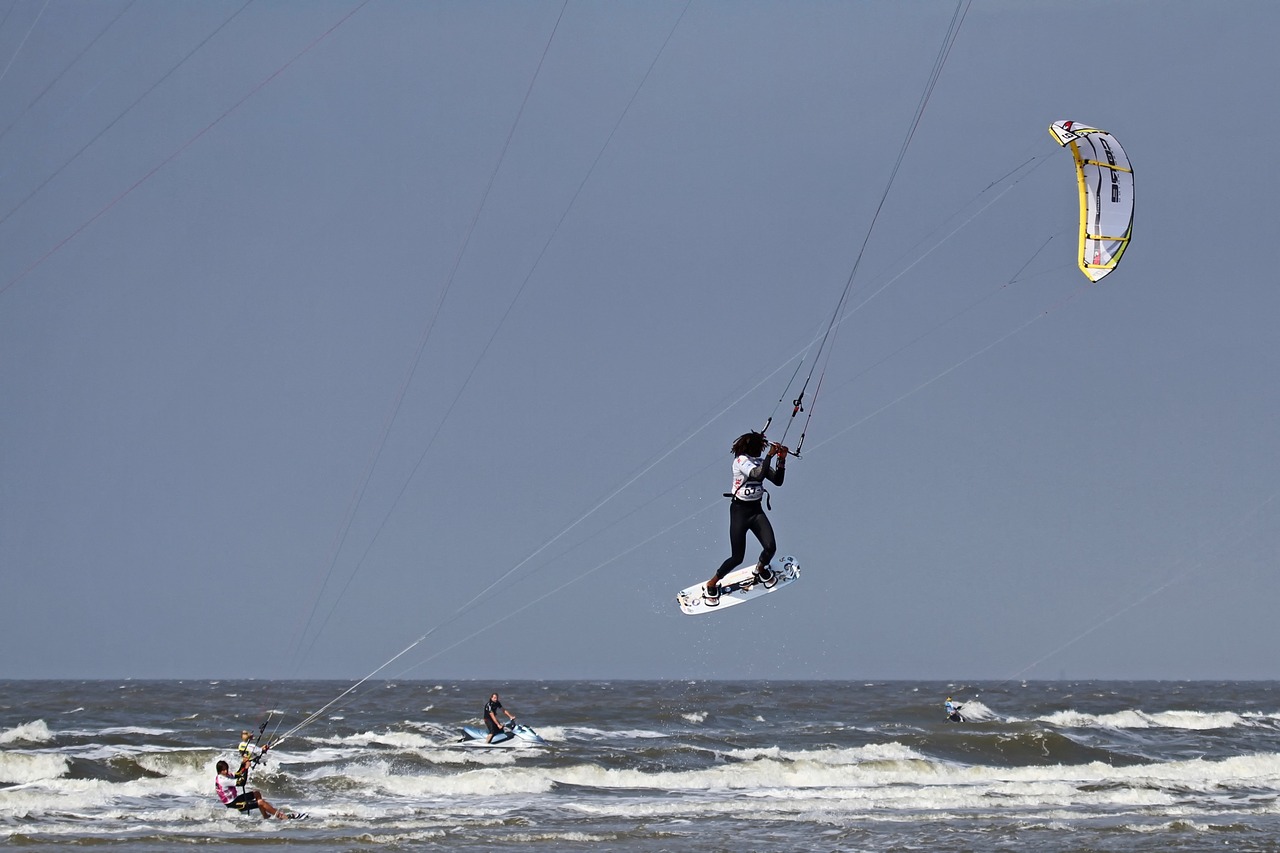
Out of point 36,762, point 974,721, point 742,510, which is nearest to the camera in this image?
point 742,510

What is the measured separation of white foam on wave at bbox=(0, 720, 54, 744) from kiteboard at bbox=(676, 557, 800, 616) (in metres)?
22.3

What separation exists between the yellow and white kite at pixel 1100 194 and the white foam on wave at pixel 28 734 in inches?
1077

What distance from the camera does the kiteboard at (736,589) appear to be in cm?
1544

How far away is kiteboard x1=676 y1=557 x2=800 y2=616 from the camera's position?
50.6 ft

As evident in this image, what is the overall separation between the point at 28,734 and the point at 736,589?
24.1 m

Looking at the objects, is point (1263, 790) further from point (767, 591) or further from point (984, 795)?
point (767, 591)

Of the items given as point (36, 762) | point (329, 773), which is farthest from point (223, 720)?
point (329, 773)

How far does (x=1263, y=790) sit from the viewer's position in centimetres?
2427

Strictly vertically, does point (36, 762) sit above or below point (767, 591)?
below

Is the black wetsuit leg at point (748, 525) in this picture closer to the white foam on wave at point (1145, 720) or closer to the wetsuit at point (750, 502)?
the wetsuit at point (750, 502)

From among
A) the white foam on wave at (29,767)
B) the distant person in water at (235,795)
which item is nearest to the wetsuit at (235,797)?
the distant person in water at (235,795)

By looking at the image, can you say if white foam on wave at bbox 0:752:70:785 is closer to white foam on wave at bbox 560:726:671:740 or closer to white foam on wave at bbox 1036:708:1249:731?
white foam on wave at bbox 560:726:671:740

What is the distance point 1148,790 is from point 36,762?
2161 cm

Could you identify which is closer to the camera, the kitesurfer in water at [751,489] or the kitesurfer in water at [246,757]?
the kitesurfer in water at [751,489]
